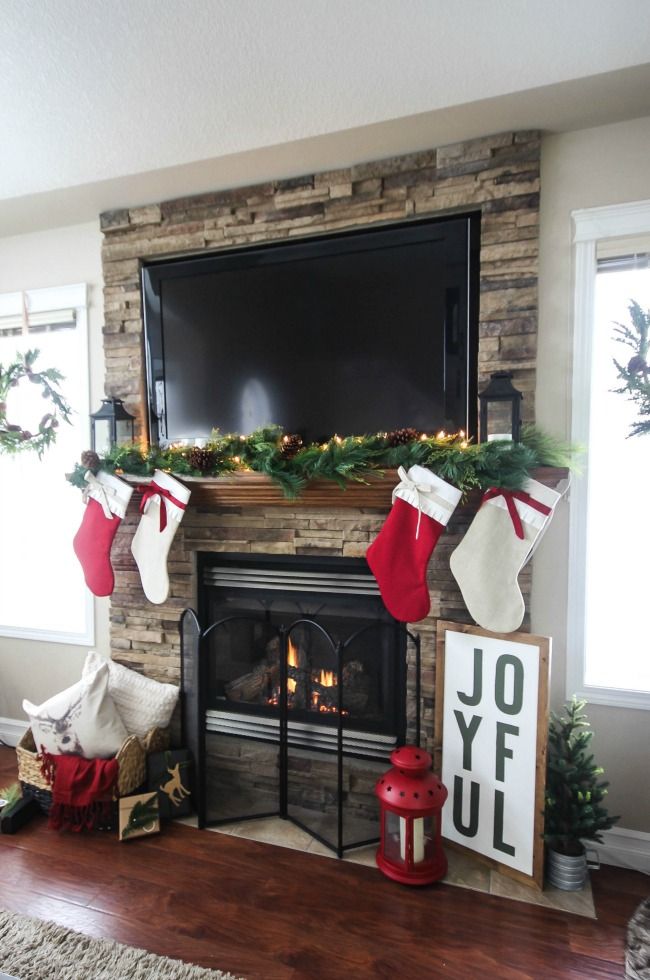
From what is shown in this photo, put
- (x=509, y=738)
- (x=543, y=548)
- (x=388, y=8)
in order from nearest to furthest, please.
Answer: (x=388, y=8) → (x=509, y=738) → (x=543, y=548)

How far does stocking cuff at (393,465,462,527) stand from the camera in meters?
1.70

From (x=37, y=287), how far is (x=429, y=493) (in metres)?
2.07

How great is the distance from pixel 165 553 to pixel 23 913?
1133mm

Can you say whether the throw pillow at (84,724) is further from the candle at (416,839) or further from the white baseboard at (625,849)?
the white baseboard at (625,849)

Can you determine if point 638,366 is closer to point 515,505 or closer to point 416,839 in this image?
point 515,505

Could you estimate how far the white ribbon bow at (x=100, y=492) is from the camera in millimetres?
2115

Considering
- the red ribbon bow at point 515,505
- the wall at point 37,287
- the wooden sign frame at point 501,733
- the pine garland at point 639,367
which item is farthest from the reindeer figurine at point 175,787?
the pine garland at point 639,367

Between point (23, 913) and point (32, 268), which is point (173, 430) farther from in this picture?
point (23, 913)

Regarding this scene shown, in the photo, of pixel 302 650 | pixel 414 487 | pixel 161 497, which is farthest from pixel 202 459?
pixel 302 650

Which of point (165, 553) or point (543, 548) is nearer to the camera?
point (543, 548)

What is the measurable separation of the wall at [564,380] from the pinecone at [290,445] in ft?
2.66

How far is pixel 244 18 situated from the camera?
132 centimetres

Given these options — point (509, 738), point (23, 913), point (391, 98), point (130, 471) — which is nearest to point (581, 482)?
point (509, 738)

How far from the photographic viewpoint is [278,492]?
1.93 m
